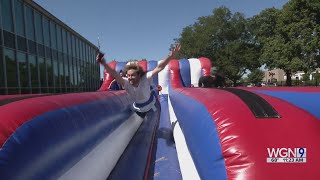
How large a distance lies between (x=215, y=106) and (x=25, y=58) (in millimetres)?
14948

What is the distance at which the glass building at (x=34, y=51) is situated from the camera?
44.9 feet

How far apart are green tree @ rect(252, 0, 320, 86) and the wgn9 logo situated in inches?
849

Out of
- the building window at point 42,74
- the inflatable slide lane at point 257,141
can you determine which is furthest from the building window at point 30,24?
the inflatable slide lane at point 257,141

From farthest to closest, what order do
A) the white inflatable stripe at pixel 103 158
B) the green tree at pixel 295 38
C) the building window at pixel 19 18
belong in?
the green tree at pixel 295 38 < the building window at pixel 19 18 < the white inflatable stripe at pixel 103 158

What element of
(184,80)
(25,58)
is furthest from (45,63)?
(184,80)

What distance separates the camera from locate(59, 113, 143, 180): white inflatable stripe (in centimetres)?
209

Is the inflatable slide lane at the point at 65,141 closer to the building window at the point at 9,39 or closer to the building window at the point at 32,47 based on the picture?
the building window at the point at 9,39

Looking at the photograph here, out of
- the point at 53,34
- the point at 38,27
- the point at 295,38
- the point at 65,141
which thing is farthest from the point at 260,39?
the point at 65,141

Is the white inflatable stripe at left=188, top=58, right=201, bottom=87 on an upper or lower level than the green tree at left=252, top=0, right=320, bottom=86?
lower

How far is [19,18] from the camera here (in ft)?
49.0

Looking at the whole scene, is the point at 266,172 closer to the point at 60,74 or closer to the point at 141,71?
the point at 141,71

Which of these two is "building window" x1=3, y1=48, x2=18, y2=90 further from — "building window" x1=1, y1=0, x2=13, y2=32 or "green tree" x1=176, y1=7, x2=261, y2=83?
"green tree" x1=176, y1=7, x2=261, y2=83

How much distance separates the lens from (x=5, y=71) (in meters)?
13.3

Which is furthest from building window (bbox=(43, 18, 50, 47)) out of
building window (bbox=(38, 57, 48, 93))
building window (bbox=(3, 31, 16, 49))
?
building window (bbox=(3, 31, 16, 49))
